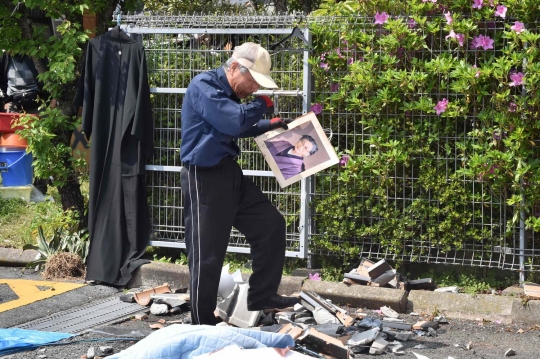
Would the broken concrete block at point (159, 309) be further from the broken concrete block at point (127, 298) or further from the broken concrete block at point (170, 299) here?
the broken concrete block at point (127, 298)

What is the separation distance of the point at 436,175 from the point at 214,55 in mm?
2471

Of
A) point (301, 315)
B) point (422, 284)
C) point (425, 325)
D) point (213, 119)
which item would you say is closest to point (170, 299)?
point (301, 315)

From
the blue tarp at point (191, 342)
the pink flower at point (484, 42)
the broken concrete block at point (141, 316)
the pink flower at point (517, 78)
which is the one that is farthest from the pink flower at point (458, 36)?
the broken concrete block at point (141, 316)

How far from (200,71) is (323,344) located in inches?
139

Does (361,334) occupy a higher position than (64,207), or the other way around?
(64,207)

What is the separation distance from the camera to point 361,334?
5.95m

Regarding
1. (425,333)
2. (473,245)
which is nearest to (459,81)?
(473,245)

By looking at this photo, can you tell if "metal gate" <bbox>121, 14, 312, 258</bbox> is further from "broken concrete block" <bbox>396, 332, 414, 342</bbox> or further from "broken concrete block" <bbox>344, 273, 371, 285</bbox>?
"broken concrete block" <bbox>396, 332, 414, 342</bbox>

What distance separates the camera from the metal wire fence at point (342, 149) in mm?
7172

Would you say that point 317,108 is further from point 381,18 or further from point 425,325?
point 425,325

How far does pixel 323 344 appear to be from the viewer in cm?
548

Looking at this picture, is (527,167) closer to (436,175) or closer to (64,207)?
(436,175)

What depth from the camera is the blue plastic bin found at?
11016mm

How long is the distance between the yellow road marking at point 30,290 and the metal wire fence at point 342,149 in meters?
1.10
